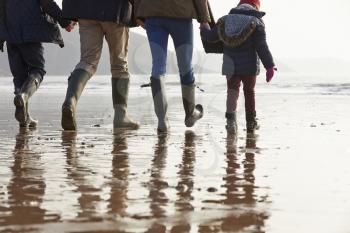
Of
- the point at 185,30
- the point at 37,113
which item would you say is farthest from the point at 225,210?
the point at 37,113

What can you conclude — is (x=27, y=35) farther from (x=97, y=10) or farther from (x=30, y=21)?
(x=97, y=10)

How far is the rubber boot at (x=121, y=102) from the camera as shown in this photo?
6875mm

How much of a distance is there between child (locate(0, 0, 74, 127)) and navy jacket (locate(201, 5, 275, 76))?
163 cm

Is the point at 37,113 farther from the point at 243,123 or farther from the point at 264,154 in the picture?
the point at 264,154

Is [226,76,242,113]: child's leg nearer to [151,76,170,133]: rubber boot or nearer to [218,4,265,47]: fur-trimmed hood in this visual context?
[218,4,265,47]: fur-trimmed hood

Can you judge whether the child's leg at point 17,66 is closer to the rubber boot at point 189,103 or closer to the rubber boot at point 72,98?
the rubber boot at point 72,98

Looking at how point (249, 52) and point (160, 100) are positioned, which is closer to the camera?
point (160, 100)

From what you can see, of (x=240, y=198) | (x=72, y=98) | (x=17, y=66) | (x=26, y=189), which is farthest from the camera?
(x=17, y=66)

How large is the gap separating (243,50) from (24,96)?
229 centimetres

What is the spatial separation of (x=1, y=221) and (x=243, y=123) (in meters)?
5.83

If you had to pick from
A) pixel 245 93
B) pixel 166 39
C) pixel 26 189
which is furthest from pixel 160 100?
pixel 26 189

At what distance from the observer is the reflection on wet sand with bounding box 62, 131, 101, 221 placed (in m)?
2.55

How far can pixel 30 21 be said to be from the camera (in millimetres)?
6941

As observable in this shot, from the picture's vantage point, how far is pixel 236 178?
3.52 meters
